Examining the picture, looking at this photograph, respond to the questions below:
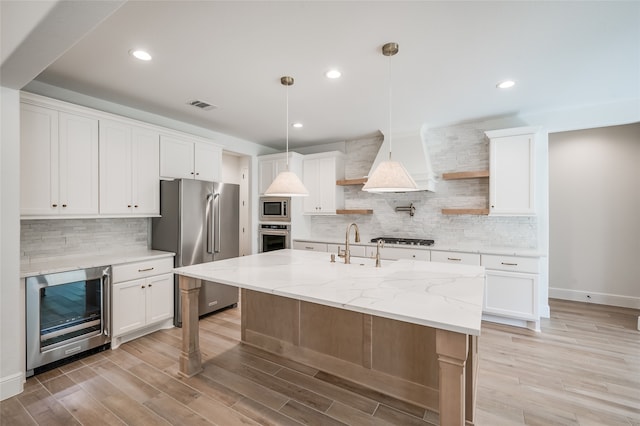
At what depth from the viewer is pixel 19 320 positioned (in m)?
2.17

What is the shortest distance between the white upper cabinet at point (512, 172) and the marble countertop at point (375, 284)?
172cm

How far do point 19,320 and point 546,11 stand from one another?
14.1 ft

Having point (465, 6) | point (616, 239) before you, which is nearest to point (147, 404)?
point (465, 6)

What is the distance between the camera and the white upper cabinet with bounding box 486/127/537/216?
3463 mm

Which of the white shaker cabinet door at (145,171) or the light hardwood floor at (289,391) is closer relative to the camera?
the light hardwood floor at (289,391)

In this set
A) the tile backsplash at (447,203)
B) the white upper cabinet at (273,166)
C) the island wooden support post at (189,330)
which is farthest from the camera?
the white upper cabinet at (273,166)

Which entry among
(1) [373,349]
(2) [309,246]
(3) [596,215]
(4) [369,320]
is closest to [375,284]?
(4) [369,320]

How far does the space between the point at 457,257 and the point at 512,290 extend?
681 mm

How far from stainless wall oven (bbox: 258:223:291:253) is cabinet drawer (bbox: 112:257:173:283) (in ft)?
6.33

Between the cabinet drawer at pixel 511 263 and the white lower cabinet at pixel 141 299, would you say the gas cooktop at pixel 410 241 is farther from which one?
the white lower cabinet at pixel 141 299

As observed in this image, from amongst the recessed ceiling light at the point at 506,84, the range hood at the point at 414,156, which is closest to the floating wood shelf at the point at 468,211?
the range hood at the point at 414,156

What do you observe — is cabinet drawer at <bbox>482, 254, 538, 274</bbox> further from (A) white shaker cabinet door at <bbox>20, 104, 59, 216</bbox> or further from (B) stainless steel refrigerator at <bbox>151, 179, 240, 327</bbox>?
(A) white shaker cabinet door at <bbox>20, 104, 59, 216</bbox>

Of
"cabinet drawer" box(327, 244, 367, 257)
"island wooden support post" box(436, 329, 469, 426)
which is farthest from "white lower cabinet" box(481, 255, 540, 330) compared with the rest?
"island wooden support post" box(436, 329, 469, 426)

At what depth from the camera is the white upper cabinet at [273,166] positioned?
4.99 meters
